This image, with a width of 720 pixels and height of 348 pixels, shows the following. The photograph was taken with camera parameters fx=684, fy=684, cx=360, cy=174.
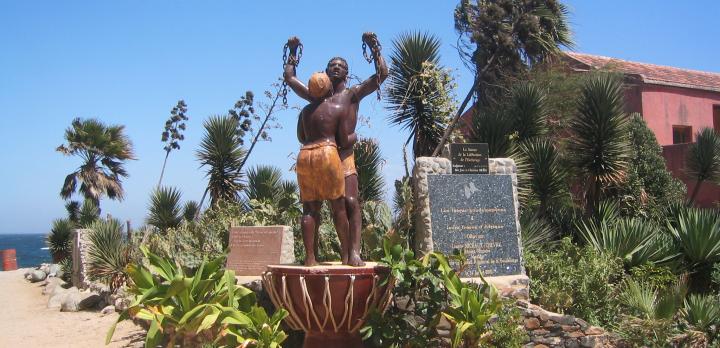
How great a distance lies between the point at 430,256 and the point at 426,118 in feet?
26.2

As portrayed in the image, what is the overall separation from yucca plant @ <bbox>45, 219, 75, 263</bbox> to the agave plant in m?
17.6

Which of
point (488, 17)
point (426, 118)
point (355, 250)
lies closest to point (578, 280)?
point (355, 250)

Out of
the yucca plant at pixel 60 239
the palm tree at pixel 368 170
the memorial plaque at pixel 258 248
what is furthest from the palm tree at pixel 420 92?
the yucca plant at pixel 60 239

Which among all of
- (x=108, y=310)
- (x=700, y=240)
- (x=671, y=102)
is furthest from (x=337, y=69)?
(x=671, y=102)

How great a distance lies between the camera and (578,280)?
7.47 meters

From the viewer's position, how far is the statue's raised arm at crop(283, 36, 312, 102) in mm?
6465

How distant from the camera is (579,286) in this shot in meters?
7.42

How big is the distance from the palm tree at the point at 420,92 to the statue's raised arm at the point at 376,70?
7.06m

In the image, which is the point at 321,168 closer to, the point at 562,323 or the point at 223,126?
the point at 562,323

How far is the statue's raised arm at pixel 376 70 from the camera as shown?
248 inches

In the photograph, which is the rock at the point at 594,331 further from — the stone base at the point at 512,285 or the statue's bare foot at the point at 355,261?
the statue's bare foot at the point at 355,261

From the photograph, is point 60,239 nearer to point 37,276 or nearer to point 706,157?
point 37,276

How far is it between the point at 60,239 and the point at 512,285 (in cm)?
1775

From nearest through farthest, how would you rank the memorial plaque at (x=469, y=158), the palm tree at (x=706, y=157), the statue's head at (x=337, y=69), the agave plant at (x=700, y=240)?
the statue's head at (x=337, y=69), the memorial plaque at (x=469, y=158), the agave plant at (x=700, y=240), the palm tree at (x=706, y=157)
